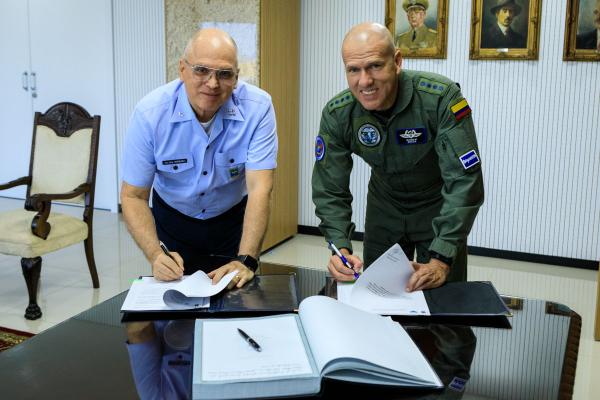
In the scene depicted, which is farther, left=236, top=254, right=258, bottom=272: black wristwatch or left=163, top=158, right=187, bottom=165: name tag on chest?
left=163, top=158, right=187, bottom=165: name tag on chest

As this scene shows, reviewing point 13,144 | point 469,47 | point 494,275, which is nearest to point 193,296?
point 494,275

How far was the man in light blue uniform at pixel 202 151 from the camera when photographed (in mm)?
1986

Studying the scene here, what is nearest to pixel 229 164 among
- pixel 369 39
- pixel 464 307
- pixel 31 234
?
pixel 369 39

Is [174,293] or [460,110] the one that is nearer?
[174,293]

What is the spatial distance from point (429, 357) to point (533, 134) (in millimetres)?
3658

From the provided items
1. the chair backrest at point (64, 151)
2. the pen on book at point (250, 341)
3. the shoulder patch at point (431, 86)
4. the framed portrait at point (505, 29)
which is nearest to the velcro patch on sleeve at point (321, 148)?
the shoulder patch at point (431, 86)

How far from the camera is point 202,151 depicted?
222 cm

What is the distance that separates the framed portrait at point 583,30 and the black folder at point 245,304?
342cm

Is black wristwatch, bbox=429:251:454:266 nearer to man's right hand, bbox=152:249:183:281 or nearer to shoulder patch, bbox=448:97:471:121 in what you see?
shoulder patch, bbox=448:97:471:121

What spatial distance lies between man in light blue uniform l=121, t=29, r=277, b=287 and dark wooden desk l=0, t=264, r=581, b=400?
0.57m

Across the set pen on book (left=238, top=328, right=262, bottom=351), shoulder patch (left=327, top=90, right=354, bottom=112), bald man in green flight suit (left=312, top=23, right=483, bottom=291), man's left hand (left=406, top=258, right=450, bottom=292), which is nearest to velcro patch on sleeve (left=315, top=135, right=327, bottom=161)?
bald man in green flight suit (left=312, top=23, right=483, bottom=291)

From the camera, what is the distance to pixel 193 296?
1.58 m

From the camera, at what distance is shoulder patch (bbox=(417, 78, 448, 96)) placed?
2055mm

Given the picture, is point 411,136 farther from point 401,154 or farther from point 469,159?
point 469,159
